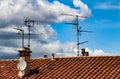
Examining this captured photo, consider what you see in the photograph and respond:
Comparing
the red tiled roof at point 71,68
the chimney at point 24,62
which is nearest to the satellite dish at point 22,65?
the chimney at point 24,62

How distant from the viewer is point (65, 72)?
26.4m

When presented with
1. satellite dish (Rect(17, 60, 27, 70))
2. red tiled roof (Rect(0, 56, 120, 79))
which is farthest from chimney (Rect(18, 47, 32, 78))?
red tiled roof (Rect(0, 56, 120, 79))

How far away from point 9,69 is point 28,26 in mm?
4139

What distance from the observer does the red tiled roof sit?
82.5 ft

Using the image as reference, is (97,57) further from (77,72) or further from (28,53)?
(28,53)

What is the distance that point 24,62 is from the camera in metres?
27.4

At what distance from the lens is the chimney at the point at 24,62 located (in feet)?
89.9

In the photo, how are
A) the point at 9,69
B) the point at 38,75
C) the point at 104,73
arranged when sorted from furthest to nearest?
1. the point at 9,69
2. the point at 38,75
3. the point at 104,73

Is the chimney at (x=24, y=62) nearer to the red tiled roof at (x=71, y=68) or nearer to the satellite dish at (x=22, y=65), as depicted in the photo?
the satellite dish at (x=22, y=65)

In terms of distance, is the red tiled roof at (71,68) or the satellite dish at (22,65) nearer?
the red tiled roof at (71,68)

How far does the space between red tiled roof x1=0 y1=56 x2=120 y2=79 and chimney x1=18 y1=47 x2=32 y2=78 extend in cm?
37

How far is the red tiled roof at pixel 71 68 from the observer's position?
25.1 meters

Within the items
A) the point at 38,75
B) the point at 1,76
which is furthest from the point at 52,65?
the point at 1,76

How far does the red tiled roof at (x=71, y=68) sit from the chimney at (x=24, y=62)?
373 mm
